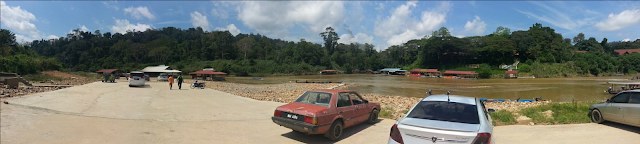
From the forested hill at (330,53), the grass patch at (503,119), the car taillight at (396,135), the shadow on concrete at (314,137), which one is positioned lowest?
the shadow on concrete at (314,137)

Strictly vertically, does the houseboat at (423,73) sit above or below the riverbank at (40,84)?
above

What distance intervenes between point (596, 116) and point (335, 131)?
27.0 ft

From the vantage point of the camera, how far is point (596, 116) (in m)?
8.64

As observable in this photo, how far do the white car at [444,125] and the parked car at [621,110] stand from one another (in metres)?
5.48

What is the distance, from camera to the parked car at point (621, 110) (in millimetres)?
7281

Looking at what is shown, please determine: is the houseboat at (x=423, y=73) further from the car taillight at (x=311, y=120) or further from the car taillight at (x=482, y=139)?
the car taillight at (x=482, y=139)

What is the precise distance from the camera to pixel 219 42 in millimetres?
107500

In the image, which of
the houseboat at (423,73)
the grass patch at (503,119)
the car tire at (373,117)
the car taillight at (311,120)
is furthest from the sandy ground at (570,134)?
the houseboat at (423,73)

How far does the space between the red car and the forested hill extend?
245ft

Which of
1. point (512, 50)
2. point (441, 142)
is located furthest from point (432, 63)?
point (441, 142)

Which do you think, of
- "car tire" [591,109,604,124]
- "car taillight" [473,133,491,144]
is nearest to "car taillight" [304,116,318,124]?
"car taillight" [473,133,491,144]

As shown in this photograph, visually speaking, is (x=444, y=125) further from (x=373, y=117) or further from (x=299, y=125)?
(x=373, y=117)

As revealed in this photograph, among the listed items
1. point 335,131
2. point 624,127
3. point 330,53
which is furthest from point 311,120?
point 330,53

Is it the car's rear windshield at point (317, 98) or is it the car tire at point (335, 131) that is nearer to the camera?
the car tire at point (335, 131)
